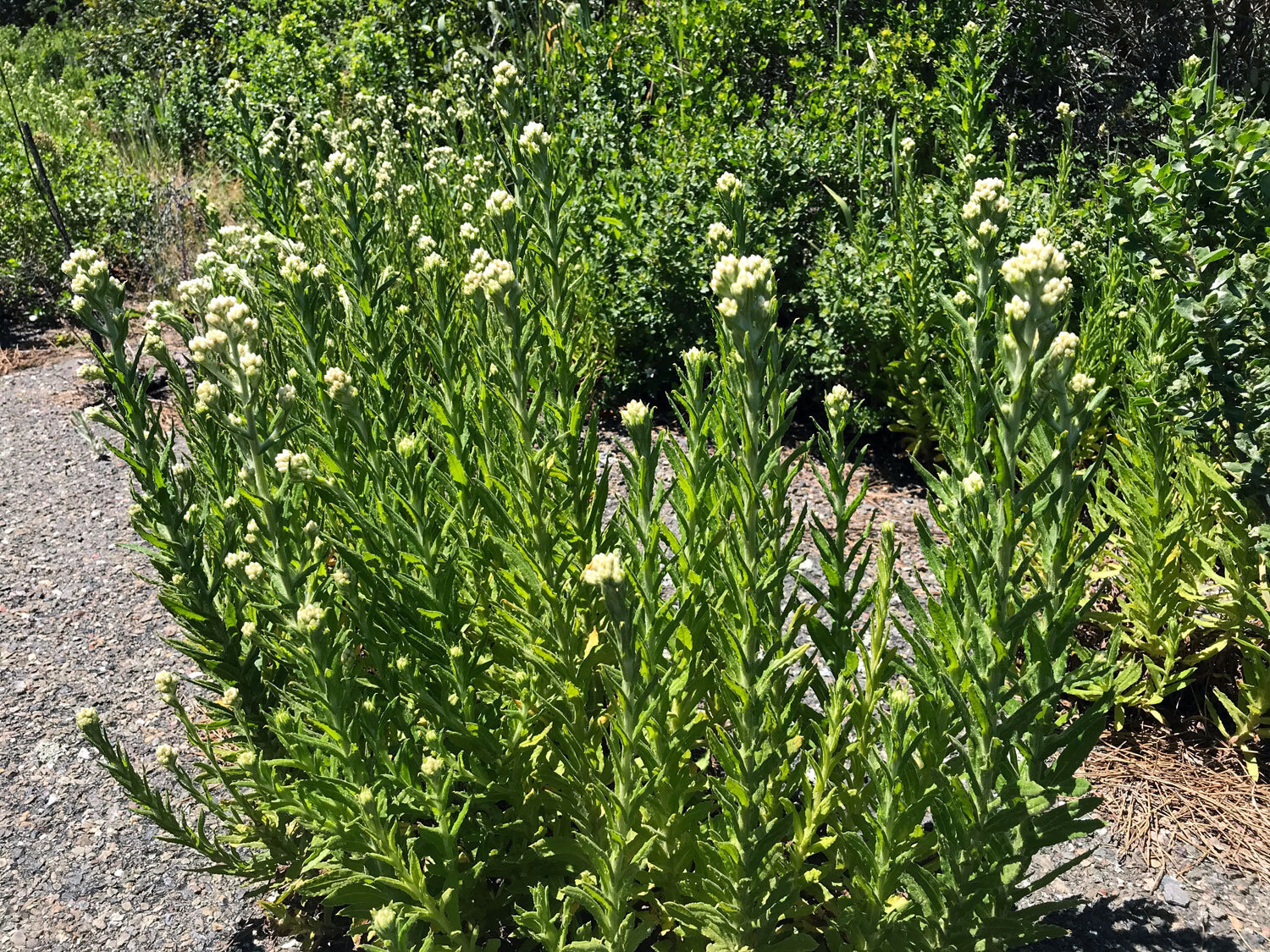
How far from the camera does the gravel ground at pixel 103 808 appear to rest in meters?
2.57

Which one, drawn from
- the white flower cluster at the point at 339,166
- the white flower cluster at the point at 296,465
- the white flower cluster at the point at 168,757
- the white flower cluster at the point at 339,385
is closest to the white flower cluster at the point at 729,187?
the white flower cluster at the point at 339,385

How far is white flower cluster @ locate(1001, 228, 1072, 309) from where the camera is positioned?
1.43 m

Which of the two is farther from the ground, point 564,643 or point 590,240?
point 590,240

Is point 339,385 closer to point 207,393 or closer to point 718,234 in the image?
point 207,393

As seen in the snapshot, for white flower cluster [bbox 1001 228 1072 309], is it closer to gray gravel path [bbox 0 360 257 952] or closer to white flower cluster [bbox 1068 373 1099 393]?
white flower cluster [bbox 1068 373 1099 393]

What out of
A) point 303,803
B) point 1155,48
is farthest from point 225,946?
point 1155,48

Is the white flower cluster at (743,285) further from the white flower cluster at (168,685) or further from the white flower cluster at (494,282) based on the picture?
the white flower cluster at (168,685)

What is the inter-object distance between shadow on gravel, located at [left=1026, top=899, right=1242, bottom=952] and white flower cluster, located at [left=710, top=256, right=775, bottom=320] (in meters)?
1.83

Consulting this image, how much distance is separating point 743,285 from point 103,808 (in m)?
2.70

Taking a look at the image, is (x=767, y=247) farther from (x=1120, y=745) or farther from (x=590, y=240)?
(x=1120, y=745)

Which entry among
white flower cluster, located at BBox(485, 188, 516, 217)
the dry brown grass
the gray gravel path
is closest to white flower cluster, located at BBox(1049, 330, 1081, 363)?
white flower cluster, located at BBox(485, 188, 516, 217)

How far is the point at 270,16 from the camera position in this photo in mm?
9828

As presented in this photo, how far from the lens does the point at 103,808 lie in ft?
9.93

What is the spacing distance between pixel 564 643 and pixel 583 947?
2.05ft
